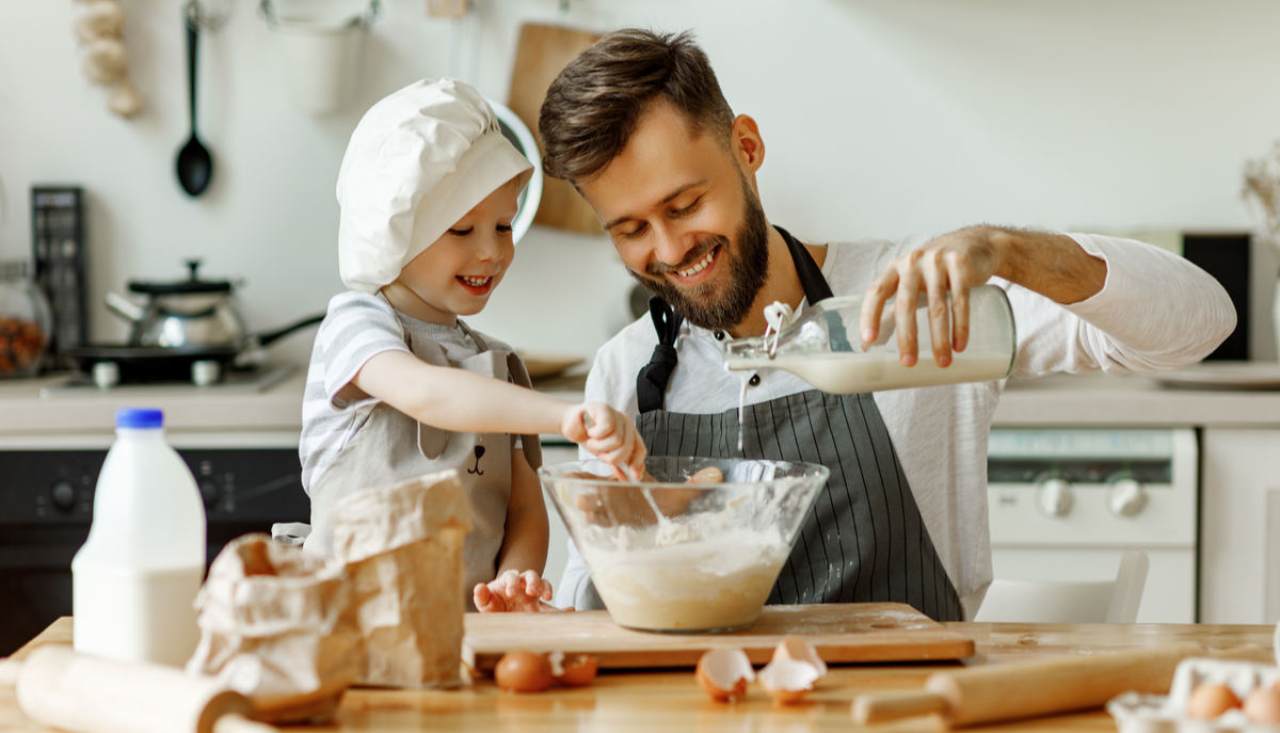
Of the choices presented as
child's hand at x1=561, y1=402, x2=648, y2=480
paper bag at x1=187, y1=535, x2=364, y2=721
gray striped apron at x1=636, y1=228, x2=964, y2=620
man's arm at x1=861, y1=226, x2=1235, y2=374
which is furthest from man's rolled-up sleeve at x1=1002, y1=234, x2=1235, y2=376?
paper bag at x1=187, y1=535, x2=364, y2=721

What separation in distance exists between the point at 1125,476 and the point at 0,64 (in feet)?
8.31

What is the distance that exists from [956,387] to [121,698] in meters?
1.17

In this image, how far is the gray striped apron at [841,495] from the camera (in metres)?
1.72

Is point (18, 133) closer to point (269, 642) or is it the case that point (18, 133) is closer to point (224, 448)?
point (224, 448)

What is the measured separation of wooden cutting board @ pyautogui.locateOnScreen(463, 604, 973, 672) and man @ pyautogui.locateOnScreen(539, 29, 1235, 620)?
373 millimetres

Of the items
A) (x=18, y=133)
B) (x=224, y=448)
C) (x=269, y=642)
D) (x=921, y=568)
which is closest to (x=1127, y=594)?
(x=921, y=568)

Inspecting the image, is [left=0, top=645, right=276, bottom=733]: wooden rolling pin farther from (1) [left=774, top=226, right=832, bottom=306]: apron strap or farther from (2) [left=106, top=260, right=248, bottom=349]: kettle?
(2) [left=106, top=260, right=248, bottom=349]: kettle

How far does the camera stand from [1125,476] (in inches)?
105

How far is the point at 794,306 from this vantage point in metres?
1.94

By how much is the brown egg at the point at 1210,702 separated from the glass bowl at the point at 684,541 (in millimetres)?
404

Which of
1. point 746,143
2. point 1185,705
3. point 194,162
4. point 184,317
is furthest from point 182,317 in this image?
point 1185,705

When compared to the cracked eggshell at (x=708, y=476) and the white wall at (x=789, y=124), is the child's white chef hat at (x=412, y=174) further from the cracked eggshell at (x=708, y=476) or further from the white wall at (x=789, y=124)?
the white wall at (x=789, y=124)

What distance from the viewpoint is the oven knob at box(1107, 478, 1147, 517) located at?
262 cm

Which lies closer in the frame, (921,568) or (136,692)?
(136,692)
